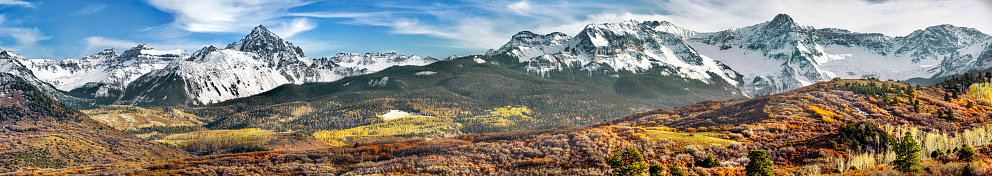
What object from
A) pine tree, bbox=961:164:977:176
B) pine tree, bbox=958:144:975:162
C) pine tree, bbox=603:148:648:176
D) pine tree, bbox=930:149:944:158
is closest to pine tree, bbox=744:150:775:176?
pine tree, bbox=603:148:648:176

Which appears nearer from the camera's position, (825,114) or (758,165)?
(758,165)

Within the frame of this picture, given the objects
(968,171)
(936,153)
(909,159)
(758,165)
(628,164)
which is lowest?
(628,164)

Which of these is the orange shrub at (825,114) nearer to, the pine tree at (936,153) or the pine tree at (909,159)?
the pine tree at (936,153)

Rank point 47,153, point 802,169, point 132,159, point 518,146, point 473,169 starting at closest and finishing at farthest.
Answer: point 802,169
point 473,169
point 518,146
point 47,153
point 132,159

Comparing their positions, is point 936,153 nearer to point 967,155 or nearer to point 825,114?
point 967,155

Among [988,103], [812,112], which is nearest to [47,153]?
[812,112]

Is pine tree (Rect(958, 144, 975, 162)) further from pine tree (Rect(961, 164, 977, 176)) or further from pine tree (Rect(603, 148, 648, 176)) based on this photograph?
pine tree (Rect(603, 148, 648, 176))

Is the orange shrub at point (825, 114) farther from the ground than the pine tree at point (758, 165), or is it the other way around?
the orange shrub at point (825, 114)

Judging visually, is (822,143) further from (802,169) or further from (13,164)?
(13,164)

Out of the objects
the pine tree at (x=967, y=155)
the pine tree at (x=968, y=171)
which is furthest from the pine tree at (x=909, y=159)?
the pine tree at (x=967, y=155)

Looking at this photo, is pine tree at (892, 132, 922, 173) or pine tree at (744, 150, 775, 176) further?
pine tree at (744, 150, 775, 176)


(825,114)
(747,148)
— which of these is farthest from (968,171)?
(825,114)
